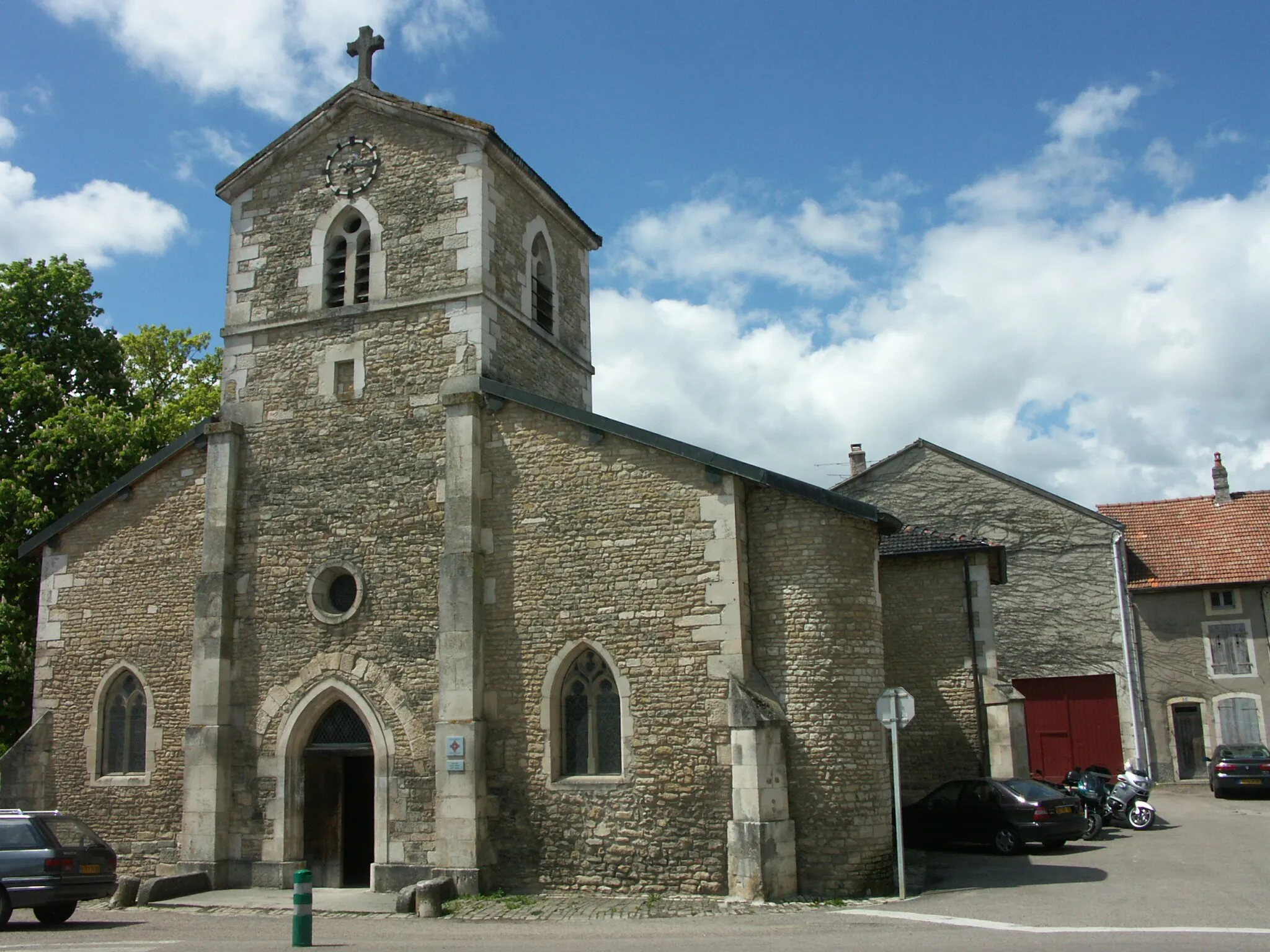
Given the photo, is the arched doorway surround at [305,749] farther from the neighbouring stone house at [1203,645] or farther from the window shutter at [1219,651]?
the window shutter at [1219,651]

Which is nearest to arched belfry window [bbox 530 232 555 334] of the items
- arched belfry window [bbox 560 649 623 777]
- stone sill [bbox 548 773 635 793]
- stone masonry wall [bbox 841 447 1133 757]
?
arched belfry window [bbox 560 649 623 777]

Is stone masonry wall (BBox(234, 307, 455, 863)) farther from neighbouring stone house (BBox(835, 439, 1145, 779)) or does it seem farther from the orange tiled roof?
the orange tiled roof

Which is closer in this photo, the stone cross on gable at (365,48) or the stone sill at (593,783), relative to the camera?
the stone sill at (593,783)

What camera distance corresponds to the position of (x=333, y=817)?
47.1ft

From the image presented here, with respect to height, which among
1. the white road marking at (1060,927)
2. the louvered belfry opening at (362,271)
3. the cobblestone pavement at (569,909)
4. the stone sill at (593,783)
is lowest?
the cobblestone pavement at (569,909)

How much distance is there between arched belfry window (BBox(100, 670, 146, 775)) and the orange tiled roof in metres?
21.9

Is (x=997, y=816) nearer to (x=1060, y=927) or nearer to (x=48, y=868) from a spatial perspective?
(x=1060, y=927)

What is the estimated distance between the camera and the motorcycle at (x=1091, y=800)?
16.9 meters

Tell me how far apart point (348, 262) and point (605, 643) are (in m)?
6.89

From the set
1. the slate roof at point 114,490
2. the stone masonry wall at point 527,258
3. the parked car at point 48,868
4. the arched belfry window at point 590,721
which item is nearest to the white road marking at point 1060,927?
the arched belfry window at point 590,721

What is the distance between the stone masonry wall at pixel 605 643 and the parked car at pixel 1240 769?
599 inches

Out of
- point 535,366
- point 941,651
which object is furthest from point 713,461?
point 941,651

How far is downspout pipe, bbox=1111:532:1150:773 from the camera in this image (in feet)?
81.8

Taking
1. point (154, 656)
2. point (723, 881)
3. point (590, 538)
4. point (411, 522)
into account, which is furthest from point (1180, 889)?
point (154, 656)
